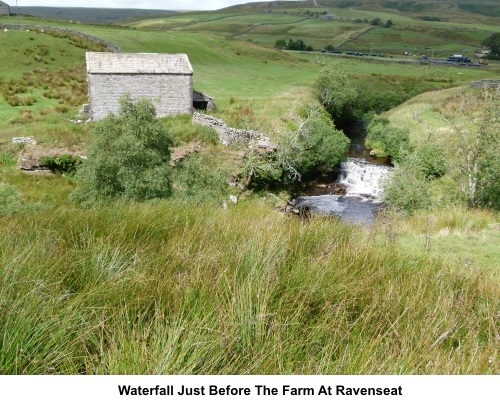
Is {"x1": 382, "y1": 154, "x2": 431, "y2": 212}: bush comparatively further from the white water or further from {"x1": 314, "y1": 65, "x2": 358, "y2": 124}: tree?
{"x1": 314, "y1": 65, "x2": 358, "y2": 124}: tree

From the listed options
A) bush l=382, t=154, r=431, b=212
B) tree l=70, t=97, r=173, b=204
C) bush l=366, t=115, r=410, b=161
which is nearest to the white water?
bush l=366, t=115, r=410, b=161

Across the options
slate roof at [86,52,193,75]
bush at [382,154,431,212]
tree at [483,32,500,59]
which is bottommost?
bush at [382,154,431,212]

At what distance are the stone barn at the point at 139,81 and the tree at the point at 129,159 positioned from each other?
39.0 feet

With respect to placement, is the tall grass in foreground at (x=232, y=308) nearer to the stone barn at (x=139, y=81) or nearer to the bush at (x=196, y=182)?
the bush at (x=196, y=182)

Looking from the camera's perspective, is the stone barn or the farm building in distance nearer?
the stone barn

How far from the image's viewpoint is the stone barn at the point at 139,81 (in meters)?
30.2

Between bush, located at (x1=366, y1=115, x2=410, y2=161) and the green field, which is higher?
the green field

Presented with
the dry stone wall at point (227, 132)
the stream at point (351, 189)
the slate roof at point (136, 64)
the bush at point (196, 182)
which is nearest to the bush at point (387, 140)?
the stream at point (351, 189)

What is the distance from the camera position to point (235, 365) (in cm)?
297

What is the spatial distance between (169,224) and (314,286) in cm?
275

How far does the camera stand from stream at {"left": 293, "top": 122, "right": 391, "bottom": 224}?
26453mm

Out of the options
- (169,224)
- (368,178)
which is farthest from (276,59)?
(169,224)

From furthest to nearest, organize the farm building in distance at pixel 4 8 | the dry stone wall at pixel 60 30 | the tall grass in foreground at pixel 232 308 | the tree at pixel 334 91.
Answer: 1. the farm building in distance at pixel 4 8
2. the dry stone wall at pixel 60 30
3. the tree at pixel 334 91
4. the tall grass in foreground at pixel 232 308

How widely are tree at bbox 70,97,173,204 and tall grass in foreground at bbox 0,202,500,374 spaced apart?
12.7 meters
